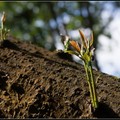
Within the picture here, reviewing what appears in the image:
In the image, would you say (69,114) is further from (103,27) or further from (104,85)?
(103,27)

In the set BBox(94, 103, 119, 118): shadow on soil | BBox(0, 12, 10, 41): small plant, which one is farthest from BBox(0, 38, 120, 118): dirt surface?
BBox(0, 12, 10, 41): small plant

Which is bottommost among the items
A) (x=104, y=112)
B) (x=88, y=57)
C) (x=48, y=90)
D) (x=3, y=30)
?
(x=104, y=112)

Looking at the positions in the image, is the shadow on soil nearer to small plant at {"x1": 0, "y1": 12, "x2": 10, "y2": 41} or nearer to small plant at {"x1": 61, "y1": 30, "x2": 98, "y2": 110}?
small plant at {"x1": 61, "y1": 30, "x2": 98, "y2": 110}

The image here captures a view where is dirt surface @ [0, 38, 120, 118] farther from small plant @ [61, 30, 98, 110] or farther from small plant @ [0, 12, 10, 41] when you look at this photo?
small plant @ [0, 12, 10, 41]

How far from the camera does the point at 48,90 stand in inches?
65.1

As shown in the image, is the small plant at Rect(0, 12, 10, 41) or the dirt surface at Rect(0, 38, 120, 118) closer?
the dirt surface at Rect(0, 38, 120, 118)

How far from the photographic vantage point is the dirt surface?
1513mm

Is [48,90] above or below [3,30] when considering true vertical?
below

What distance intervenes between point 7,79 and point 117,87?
589 mm

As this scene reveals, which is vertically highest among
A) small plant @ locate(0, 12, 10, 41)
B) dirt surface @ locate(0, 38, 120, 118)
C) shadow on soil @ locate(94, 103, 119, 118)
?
small plant @ locate(0, 12, 10, 41)

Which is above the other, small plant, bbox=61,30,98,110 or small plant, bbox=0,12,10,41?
small plant, bbox=0,12,10,41

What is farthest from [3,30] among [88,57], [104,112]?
[104,112]

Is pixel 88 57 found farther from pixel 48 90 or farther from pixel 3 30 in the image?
pixel 3 30

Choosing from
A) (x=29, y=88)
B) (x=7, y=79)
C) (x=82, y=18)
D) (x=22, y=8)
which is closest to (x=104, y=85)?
(x=29, y=88)
